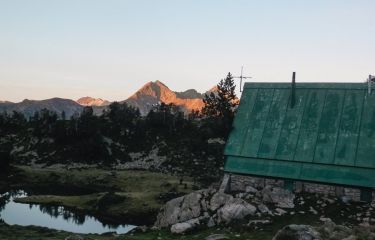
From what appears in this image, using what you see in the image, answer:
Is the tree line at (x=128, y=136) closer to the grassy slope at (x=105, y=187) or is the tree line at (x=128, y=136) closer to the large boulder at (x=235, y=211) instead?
the grassy slope at (x=105, y=187)

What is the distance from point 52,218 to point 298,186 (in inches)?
1497

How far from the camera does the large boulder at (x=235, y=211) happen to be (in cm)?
3277

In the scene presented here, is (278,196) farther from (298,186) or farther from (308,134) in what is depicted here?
(308,134)

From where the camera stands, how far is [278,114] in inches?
1551

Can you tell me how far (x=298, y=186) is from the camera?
35.0 metres

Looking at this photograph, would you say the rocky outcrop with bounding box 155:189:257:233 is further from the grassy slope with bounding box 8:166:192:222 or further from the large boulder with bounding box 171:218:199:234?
the grassy slope with bounding box 8:166:192:222

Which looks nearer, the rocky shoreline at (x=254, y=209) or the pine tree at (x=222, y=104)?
the rocky shoreline at (x=254, y=209)

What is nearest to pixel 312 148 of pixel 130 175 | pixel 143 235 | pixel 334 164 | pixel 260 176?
pixel 334 164

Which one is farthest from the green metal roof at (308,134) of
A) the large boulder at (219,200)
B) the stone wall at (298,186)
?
the large boulder at (219,200)

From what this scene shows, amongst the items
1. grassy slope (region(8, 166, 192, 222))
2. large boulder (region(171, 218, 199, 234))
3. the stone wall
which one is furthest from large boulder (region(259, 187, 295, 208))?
grassy slope (region(8, 166, 192, 222))

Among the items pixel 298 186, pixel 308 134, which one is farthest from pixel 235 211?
pixel 308 134

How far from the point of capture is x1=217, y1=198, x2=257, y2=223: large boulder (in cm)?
3277

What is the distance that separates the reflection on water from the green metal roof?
2134 cm

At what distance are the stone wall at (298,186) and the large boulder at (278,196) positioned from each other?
0.71 meters
